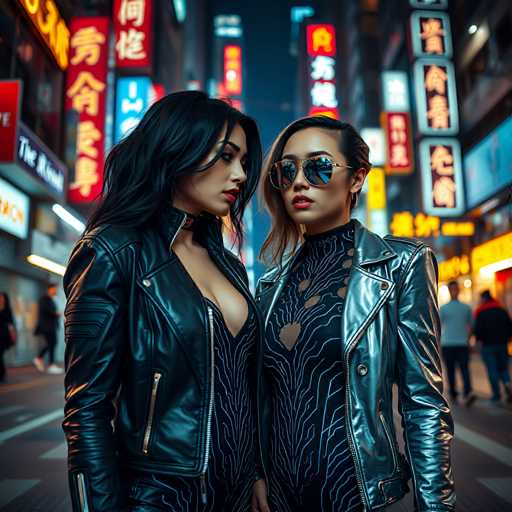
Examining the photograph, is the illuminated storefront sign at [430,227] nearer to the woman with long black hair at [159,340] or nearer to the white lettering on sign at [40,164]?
the white lettering on sign at [40,164]

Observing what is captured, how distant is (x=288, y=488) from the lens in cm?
187

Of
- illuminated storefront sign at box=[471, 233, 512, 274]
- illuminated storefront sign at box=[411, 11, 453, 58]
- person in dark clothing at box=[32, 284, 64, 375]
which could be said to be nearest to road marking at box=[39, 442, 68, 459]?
person in dark clothing at box=[32, 284, 64, 375]

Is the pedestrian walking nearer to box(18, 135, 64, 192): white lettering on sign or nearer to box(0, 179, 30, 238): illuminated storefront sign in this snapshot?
box(0, 179, 30, 238): illuminated storefront sign

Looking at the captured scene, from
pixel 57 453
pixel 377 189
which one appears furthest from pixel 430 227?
pixel 57 453

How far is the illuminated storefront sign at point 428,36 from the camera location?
16156mm

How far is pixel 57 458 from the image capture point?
488 centimetres

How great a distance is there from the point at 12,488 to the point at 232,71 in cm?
4863

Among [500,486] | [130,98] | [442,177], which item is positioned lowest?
[500,486]

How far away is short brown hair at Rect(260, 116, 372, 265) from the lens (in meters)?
2.18

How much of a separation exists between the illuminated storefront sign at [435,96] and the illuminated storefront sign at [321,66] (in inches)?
167

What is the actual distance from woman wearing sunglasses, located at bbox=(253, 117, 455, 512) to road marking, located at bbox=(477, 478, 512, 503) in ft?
8.54

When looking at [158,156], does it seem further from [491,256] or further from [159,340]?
[491,256]

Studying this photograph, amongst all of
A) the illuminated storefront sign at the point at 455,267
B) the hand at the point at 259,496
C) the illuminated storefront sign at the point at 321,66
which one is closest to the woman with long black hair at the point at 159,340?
the hand at the point at 259,496

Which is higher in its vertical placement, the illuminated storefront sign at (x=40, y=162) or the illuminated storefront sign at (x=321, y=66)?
the illuminated storefront sign at (x=321, y=66)
